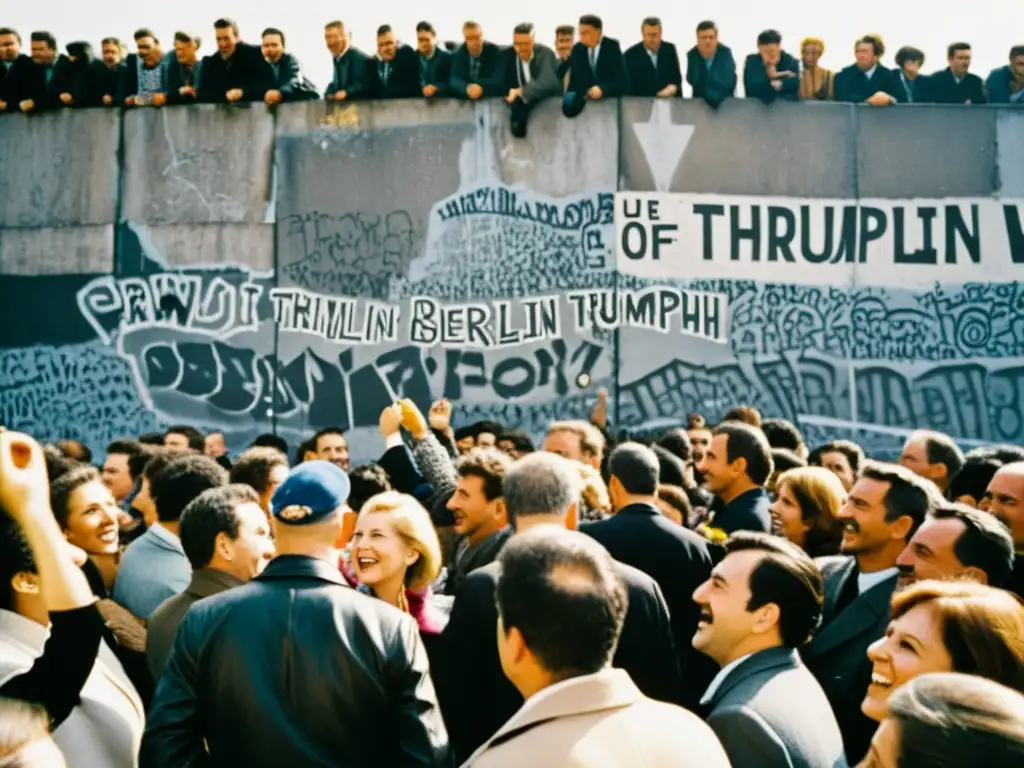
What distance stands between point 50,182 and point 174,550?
42.7 ft

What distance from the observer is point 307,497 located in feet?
13.2

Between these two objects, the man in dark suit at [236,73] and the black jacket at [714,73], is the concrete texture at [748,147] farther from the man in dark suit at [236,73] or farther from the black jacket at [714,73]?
the man in dark suit at [236,73]

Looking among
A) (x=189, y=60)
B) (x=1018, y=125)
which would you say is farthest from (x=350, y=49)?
(x=1018, y=125)

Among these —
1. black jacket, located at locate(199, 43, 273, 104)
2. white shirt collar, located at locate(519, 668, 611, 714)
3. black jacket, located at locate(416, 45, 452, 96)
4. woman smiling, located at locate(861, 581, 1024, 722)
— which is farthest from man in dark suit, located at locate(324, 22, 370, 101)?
white shirt collar, located at locate(519, 668, 611, 714)

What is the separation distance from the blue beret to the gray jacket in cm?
133

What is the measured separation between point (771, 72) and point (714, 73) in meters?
0.68

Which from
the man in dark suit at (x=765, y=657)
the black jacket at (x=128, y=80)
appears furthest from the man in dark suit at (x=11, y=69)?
the man in dark suit at (x=765, y=657)

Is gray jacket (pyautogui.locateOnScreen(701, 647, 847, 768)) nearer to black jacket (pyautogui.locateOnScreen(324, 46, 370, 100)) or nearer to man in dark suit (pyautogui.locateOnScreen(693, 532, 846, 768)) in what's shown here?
man in dark suit (pyautogui.locateOnScreen(693, 532, 846, 768))

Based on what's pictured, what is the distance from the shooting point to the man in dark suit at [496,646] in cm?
443

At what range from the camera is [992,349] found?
A: 15570 mm

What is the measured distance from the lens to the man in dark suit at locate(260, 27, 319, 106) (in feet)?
53.0

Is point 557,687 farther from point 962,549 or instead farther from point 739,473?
point 739,473

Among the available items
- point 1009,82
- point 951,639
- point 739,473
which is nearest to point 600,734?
point 951,639

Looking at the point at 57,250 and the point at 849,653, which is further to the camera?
the point at 57,250
